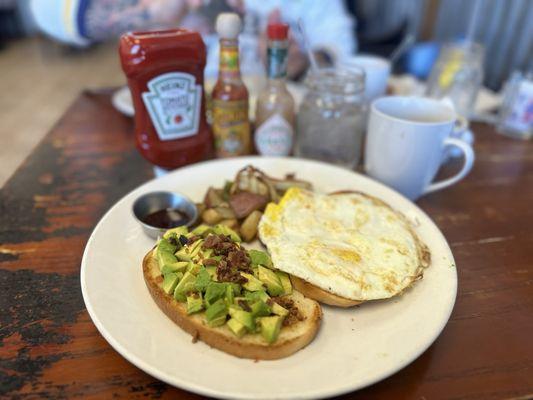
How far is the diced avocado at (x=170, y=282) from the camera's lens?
1004mm

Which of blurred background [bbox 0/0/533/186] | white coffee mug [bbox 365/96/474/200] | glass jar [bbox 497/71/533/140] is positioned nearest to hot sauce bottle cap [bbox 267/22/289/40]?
white coffee mug [bbox 365/96/474/200]

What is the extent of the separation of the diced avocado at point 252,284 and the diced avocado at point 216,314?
82 mm

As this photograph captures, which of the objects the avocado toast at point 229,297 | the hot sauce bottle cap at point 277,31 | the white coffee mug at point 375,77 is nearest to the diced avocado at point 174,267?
the avocado toast at point 229,297

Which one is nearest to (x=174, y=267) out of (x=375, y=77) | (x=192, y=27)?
(x=375, y=77)

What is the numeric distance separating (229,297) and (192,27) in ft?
7.38

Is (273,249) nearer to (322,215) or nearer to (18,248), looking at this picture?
(322,215)

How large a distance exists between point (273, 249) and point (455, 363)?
53cm

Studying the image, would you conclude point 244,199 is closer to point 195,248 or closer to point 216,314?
point 195,248

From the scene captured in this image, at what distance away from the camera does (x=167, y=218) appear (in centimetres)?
136

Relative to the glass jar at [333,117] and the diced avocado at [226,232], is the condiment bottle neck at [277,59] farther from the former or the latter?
the diced avocado at [226,232]

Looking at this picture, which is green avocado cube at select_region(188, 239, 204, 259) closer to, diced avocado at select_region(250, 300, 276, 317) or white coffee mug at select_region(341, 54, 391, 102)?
diced avocado at select_region(250, 300, 276, 317)

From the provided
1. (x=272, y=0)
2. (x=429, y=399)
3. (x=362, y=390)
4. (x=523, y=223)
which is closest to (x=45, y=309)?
(x=362, y=390)

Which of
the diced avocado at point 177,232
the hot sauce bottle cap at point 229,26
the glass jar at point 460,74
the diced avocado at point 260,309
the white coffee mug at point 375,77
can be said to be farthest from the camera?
the glass jar at point 460,74

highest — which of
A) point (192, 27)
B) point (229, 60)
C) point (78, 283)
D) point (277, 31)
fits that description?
point (277, 31)
